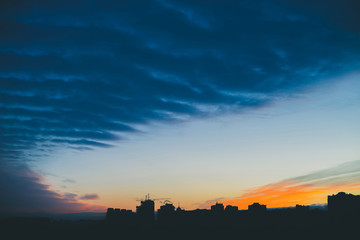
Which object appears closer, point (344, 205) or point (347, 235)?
point (347, 235)

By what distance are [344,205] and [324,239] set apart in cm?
3334

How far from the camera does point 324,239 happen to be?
187250mm

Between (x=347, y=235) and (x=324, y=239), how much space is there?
16086 mm

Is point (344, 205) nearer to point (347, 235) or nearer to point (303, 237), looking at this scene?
point (347, 235)

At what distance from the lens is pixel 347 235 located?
7106 inches

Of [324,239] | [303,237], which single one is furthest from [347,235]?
[303,237]

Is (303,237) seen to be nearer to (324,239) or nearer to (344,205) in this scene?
(324,239)

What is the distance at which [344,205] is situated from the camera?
646 feet

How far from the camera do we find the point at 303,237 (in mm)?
198625

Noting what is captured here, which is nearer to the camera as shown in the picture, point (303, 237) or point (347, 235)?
point (347, 235)

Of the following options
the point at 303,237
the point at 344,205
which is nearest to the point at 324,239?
the point at 303,237

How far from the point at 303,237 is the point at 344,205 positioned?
42319mm

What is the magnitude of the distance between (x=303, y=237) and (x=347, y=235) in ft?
103

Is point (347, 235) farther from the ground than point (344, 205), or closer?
closer
